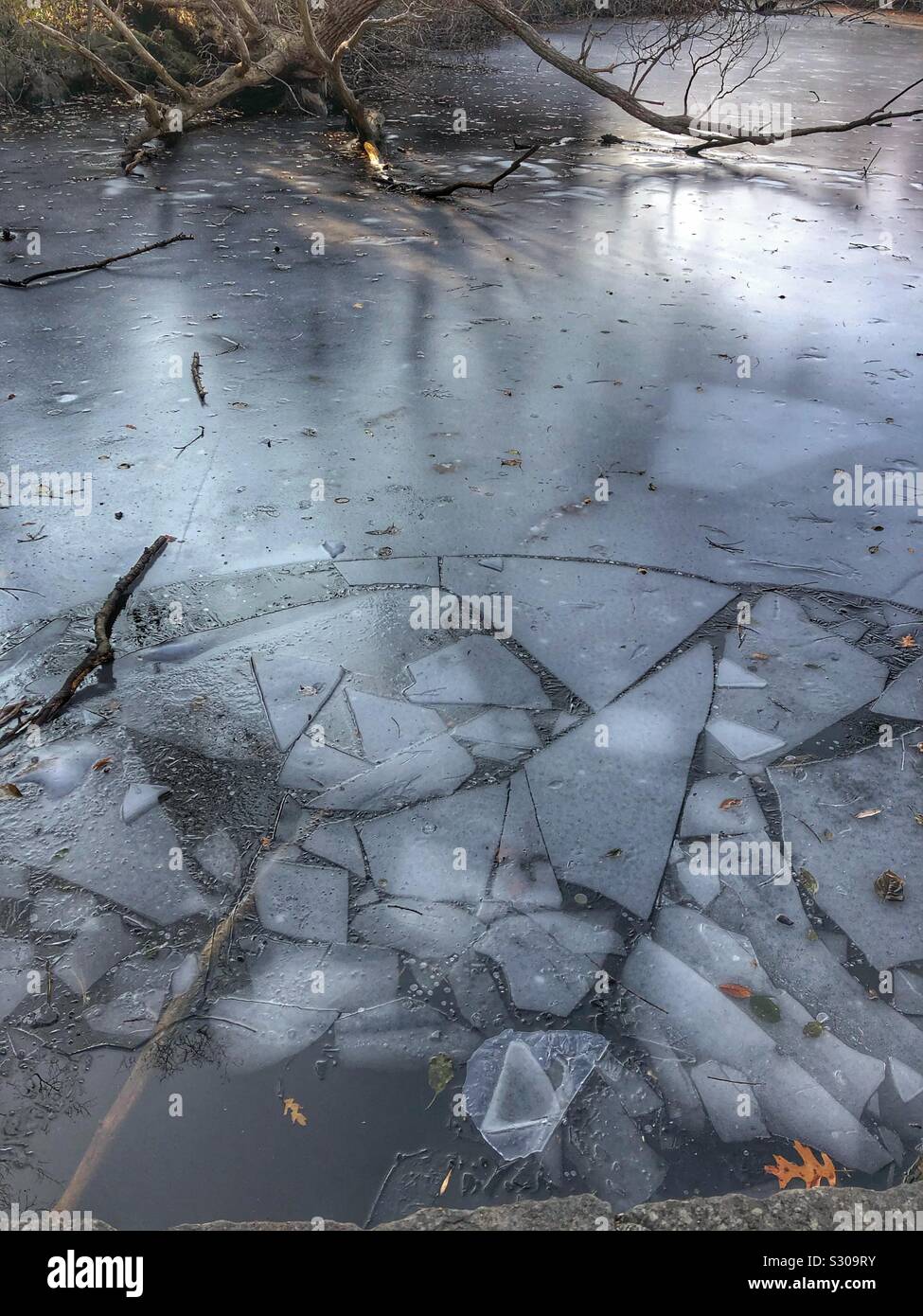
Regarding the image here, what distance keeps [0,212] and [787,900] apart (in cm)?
877

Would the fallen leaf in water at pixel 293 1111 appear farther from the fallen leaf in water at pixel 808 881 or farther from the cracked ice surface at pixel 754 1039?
the fallen leaf in water at pixel 808 881

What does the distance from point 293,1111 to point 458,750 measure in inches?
52.3

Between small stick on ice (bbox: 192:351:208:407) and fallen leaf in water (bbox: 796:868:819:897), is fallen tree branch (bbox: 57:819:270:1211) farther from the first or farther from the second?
small stick on ice (bbox: 192:351:208:407)

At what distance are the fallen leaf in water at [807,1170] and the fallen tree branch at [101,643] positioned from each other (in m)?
2.57

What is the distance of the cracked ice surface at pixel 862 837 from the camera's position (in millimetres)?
2742

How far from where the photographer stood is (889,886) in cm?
285

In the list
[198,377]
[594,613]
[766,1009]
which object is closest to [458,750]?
[594,613]

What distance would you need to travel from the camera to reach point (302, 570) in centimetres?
417

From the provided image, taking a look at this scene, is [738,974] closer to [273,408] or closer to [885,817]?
[885,817]

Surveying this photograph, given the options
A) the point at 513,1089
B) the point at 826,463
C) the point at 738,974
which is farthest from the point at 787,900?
the point at 826,463

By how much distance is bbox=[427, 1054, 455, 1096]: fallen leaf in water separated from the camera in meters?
2.35

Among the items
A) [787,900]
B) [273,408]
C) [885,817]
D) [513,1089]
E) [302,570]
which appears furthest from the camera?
[273,408]

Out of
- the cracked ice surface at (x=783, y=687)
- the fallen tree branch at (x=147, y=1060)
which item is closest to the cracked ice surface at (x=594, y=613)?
Result: the cracked ice surface at (x=783, y=687)

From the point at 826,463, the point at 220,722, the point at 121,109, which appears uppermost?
the point at 121,109
